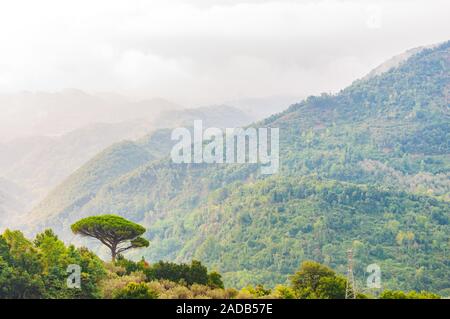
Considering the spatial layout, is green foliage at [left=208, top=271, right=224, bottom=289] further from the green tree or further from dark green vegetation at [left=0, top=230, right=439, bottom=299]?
the green tree

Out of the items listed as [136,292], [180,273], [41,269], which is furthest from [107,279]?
[136,292]

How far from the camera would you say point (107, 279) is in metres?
37.8

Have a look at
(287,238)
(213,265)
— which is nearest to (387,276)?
(287,238)

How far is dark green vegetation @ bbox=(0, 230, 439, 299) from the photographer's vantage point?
34.5 m

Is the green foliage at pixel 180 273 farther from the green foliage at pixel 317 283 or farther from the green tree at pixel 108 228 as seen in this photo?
the green foliage at pixel 317 283

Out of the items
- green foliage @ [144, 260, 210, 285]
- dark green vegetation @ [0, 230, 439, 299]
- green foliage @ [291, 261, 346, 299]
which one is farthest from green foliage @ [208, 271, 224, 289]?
green foliage @ [291, 261, 346, 299]

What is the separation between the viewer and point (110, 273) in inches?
1549

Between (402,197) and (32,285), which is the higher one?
(402,197)

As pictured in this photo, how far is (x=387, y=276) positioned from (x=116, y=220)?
268ft

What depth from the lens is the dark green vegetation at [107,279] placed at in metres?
34.5

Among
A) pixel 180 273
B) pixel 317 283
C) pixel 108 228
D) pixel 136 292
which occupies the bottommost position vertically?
pixel 136 292

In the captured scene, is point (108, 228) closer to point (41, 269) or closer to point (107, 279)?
point (107, 279)
